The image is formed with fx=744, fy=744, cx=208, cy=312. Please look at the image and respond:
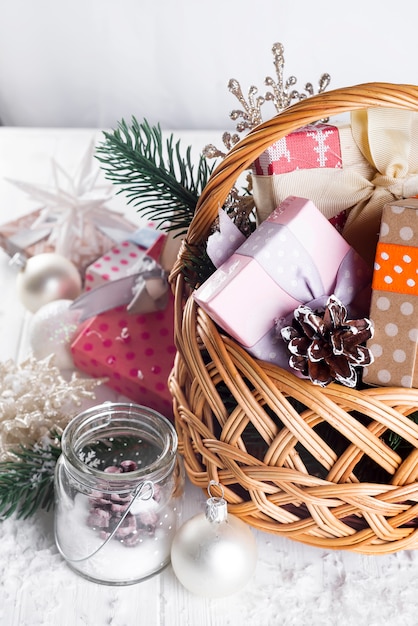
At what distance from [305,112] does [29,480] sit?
19.4 inches

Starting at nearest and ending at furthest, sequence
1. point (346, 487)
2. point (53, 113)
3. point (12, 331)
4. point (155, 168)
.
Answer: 1. point (346, 487)
2. point (155, 168)
3. point (12, 331)
4. point (53, 113)

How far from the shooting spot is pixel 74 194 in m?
1.36

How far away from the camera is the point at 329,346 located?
0.67 m

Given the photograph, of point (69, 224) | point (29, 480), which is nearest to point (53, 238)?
point (69, 224)

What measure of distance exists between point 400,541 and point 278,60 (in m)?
0.53

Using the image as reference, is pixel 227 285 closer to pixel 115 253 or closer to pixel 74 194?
pixel 115 253

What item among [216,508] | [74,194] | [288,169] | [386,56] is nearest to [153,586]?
[216,508]

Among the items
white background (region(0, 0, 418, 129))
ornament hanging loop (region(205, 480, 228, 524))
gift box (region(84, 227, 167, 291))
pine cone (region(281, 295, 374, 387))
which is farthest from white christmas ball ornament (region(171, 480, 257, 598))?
white background (region(0, 0, 418, 129))

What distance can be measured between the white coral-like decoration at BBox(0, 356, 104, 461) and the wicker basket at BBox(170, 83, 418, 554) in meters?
0.17

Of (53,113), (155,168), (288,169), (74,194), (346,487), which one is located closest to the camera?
(346,487)

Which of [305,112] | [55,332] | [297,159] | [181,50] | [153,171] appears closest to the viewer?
[305,112]

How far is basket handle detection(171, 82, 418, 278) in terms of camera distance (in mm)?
650

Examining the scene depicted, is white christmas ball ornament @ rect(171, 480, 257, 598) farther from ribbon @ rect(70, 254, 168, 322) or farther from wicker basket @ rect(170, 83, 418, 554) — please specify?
ribbon @ rect(70, 254, 168, 322)

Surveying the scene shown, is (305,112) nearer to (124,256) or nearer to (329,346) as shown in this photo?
(329,346)
